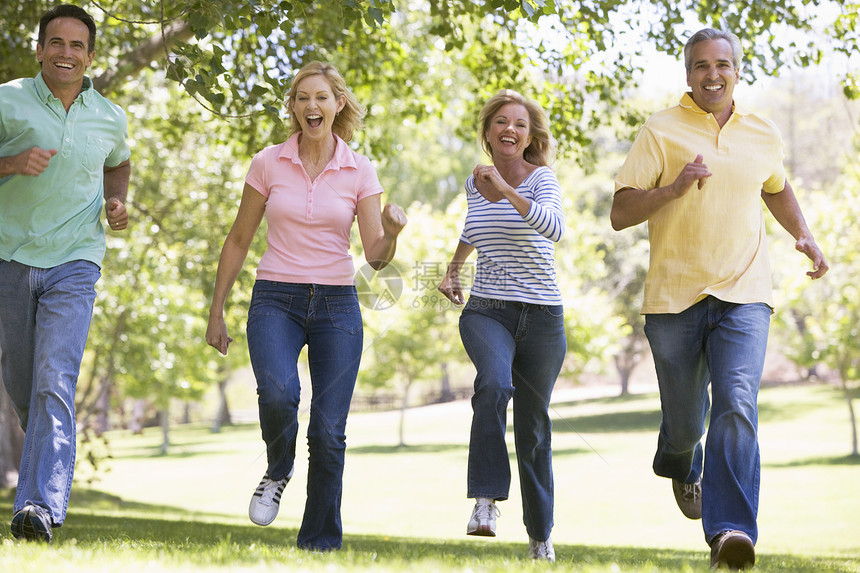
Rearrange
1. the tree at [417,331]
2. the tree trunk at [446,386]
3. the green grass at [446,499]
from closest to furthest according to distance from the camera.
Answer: the green grass at [446,499] → the tree at [417,331] → the tree trunk at [446,386]

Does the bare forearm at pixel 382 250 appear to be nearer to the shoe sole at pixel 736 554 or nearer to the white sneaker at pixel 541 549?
the white sneaker at pixel 541 549

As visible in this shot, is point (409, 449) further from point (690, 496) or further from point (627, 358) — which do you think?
point (690, 496)

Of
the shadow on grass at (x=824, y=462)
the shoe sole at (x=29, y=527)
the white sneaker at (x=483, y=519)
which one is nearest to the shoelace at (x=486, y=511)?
the white sneaker at (x=483, y=519)

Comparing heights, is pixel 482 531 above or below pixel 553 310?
below

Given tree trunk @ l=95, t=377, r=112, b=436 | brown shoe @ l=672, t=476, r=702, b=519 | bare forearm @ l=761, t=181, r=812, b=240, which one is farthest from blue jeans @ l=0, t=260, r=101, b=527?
tree trunk @ l=95, t=377, r=112, b=436

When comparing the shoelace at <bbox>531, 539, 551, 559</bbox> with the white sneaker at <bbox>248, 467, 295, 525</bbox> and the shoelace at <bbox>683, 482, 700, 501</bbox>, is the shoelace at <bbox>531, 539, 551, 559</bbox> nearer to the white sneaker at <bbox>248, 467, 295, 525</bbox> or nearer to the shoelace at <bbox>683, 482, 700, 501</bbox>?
the shoelace at <bbox>683, 482, 700, 501</bbox>

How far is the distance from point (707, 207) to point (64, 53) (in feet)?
10.8

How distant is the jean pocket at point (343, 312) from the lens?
16.6ft

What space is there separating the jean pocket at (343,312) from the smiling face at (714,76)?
82.7 inches

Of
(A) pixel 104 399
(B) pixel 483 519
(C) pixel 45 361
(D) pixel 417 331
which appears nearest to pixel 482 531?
(B) pixel 483 519

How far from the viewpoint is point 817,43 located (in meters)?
9.19

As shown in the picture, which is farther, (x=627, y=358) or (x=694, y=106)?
(x=627, y=358)

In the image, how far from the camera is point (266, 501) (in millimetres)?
4980

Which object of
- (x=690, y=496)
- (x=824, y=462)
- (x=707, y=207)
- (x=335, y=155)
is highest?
(x=335, y=155)
